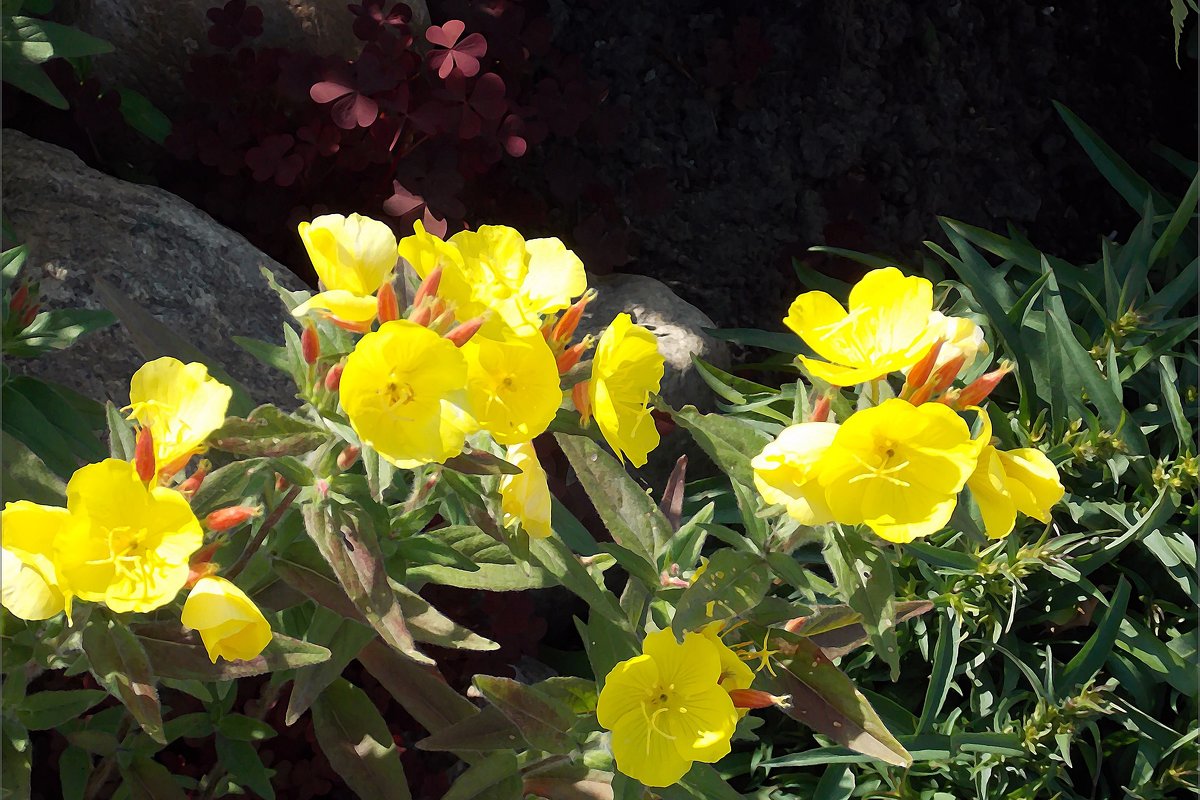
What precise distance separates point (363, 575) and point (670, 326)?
1.39 metres

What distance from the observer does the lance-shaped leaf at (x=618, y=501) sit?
4.35 ft

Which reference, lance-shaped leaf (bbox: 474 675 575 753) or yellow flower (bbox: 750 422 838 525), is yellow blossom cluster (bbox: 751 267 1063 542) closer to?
yellow flower (bbox: 750 422 838 525)

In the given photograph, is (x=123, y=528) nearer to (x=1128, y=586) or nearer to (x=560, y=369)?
(x=560, y=369)

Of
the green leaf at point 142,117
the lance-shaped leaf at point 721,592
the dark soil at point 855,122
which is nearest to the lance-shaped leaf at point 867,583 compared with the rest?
the lance-shaped leaf at point 721,592

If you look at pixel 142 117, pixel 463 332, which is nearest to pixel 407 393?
pixel 463 332

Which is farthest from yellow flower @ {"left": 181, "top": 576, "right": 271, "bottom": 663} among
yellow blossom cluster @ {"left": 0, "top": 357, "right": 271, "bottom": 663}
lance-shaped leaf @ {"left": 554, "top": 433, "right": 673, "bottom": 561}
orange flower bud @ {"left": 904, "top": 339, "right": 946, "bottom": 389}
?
orange flower bud @ {"left": 904, "top": 339, "right": 946, "bottom": 389}

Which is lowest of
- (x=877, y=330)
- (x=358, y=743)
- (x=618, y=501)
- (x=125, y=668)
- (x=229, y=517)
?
(x=358, y=743)

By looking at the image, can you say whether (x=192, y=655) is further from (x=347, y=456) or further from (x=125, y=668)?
(x=347, y=456)

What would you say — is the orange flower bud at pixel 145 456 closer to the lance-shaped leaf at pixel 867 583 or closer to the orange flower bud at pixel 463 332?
the orange flower bud at pixel 463 332

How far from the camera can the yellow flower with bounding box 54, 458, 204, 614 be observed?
94 centimetres

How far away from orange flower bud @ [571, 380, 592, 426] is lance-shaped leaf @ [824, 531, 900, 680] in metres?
0.31

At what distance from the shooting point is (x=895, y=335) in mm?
1095

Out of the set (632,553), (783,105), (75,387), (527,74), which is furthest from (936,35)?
(75,387)

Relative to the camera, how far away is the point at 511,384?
100 cm
